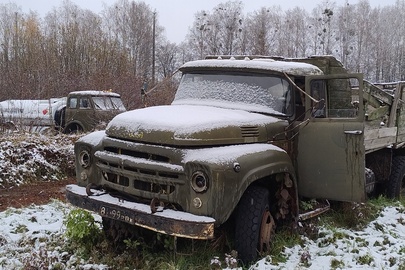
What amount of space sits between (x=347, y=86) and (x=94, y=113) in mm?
10826

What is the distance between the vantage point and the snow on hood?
4.61 m

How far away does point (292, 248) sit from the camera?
209 inches

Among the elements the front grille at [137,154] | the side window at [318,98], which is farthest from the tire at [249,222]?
the side window at [318,98]

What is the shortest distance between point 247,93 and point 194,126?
55.6 inches

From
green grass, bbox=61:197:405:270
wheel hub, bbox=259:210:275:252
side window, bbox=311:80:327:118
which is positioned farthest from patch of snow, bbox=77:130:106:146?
side window, bbox=311:80:327:118

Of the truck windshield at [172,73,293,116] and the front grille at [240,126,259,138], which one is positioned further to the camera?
the truck windshield at [172,73,293,116]

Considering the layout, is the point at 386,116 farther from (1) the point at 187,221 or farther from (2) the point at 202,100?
(1) the point at 187,221

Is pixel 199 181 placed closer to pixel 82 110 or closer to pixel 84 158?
pixel 84 158

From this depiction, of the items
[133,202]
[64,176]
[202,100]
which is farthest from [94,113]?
[133,202]

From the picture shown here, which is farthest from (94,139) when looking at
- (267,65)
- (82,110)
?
(82,110)

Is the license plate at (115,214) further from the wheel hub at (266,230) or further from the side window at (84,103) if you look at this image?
the side window at (84,103)

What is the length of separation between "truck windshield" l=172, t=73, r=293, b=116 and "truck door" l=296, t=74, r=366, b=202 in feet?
1.05

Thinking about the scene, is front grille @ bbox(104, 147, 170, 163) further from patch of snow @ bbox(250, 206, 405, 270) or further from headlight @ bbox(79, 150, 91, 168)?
patch of snow @ bbox(250, 206, 405, 270)

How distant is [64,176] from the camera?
9.42 m
